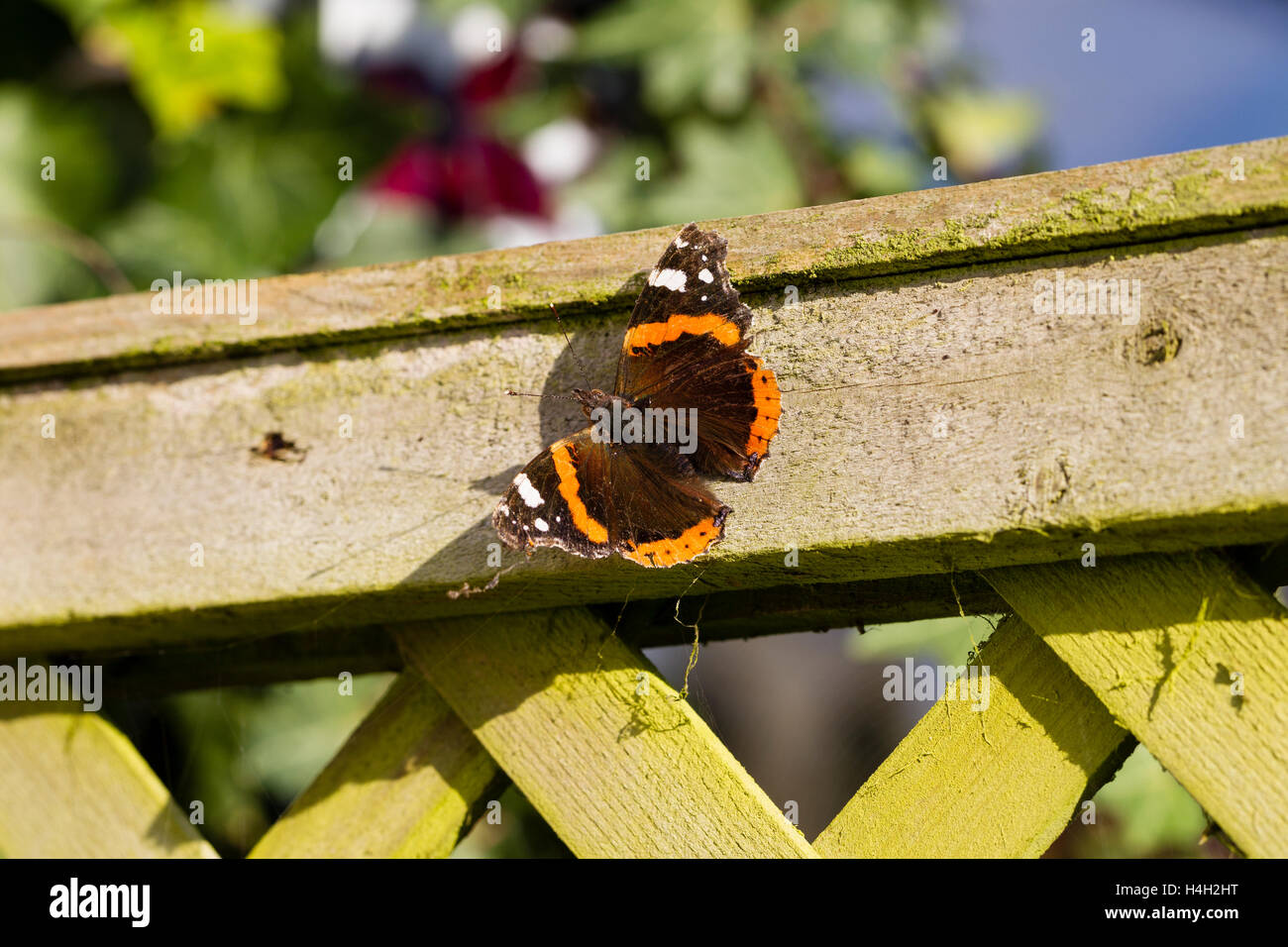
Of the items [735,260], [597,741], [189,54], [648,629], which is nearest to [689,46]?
[189,54]

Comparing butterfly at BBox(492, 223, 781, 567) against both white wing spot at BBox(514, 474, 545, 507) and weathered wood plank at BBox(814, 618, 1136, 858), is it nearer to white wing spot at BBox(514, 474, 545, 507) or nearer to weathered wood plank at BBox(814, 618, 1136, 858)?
white wing spot at BBox(514, 474, 545, 507)

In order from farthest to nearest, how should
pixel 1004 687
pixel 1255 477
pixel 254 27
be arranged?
pixel 254 27
pixel 1004 687
pixel 1255 477

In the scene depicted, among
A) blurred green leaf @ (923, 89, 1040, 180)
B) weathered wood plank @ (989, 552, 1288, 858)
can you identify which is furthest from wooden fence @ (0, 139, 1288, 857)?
blurred green leaf @ (923, 89, 1040, 180)

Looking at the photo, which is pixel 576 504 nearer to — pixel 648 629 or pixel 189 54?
pixel 648 629

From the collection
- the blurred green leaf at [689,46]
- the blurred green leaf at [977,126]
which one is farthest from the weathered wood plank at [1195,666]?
the blurred green leaf at [977,126]

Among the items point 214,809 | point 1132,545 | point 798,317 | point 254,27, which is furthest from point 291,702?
point 1132,545
